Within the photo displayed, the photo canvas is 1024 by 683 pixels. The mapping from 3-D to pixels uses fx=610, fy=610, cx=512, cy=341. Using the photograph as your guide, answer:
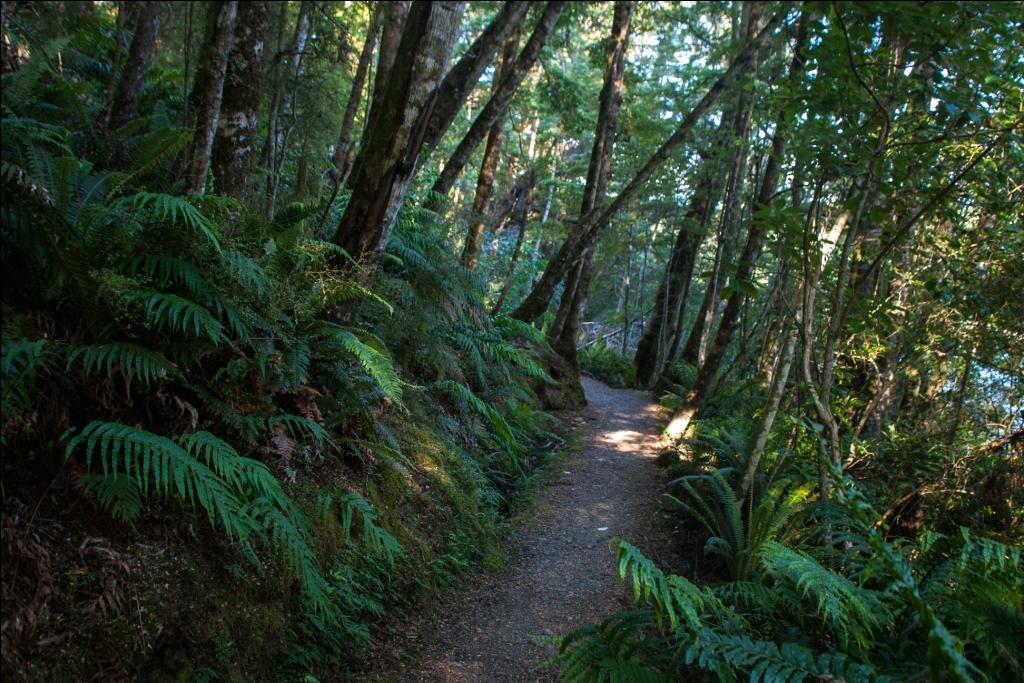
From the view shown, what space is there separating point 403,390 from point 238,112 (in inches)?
112

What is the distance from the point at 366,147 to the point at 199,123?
4.13ft

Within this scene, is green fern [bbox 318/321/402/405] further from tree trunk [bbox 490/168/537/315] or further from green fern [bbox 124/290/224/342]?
tree trunk [bbox 490/168/537/315]

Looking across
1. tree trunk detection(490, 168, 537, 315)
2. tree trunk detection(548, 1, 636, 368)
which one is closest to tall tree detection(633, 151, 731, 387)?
tree trunk detection(548, 1, 636, 368)

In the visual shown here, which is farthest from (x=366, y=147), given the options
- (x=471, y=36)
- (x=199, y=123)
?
(x=471, y=36)

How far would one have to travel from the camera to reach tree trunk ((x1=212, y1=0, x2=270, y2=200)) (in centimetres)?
532

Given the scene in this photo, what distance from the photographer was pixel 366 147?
485 cm

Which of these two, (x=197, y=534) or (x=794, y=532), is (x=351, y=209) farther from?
(x=794, y=532)

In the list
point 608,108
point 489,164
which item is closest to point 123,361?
point 489,164

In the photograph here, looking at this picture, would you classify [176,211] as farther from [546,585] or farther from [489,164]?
[489,164]

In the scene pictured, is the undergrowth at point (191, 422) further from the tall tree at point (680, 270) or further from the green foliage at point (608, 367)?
the green foliage at point (608, 367)

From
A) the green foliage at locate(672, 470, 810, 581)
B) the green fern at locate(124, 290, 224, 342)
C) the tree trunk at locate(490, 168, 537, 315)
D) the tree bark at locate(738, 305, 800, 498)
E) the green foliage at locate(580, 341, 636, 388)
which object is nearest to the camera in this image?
the green fern at locate(124, 290, 224, 342)

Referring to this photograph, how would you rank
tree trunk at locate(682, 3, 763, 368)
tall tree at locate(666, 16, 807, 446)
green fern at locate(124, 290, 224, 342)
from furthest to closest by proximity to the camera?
1. tree trunk at locate(682, 3, 763, 368)
2. tall tree at locate(666, 16, 807, 446)
3. green fern at locate(124, 290, 224, 342)

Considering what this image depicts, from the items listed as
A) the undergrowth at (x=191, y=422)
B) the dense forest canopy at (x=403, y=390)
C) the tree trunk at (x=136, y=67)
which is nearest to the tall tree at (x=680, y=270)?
the dense forest canopy at (x=403, y=390)

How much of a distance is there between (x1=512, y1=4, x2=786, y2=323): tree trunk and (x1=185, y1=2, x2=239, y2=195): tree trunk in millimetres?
6039
